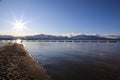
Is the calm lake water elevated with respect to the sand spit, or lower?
lower

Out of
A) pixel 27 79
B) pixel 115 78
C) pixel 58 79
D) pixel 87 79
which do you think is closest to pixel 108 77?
pixel 115 78

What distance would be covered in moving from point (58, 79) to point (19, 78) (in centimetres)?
325

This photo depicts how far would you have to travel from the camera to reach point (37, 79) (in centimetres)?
1277

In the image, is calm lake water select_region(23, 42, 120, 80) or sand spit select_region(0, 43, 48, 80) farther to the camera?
calm lake water select_region(23, 42, 120, 80)

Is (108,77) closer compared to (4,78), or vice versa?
(4,78)

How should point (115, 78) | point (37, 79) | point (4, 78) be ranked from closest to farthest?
point (4, 78) → point (37, 79) → point (115, 78)

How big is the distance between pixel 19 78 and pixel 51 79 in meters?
2.69

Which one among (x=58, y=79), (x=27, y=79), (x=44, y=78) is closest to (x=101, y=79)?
(x=58, y=79)

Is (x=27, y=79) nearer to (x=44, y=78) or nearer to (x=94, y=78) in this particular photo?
(x=44, y=78)

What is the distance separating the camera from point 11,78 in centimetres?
1227

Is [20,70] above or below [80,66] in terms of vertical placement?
above

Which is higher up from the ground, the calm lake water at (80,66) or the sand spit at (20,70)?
the sand spit at (20,70)

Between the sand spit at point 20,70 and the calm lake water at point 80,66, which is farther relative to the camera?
the calm lake water at point 80,66

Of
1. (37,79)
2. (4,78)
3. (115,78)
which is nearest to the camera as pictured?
(4,78)
